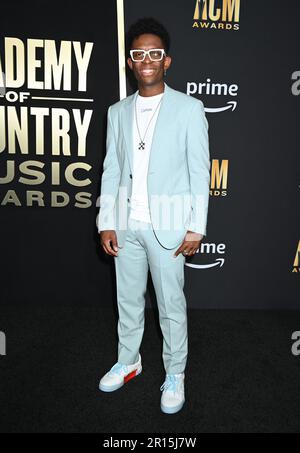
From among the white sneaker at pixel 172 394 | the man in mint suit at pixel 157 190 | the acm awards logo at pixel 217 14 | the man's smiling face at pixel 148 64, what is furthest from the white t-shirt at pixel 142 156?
the acm awards logo at pixel 217 14

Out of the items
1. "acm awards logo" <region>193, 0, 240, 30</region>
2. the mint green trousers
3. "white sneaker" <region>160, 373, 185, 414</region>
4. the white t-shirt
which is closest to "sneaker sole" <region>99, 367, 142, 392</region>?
the mint green trousers

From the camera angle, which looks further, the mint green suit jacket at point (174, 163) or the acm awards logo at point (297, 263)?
the acm awards logo at point (297, 263)

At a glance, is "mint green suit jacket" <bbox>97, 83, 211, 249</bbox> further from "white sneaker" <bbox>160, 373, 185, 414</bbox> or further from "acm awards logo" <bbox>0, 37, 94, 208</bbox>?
"acm awards logo" <bbox>0, 37, 94, 208</bbox>

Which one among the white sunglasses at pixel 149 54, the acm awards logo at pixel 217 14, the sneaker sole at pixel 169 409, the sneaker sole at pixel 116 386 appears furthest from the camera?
the acm awards logo at pixel 217 14

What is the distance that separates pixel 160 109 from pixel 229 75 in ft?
4.00

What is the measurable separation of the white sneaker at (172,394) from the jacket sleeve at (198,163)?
2.84ft

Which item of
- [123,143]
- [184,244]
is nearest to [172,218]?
[184,244]

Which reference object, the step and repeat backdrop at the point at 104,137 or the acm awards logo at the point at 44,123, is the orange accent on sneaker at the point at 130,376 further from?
the acm awards logo at the point at 44,123

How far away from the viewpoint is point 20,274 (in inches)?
132

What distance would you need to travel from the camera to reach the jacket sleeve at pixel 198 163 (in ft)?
6.53

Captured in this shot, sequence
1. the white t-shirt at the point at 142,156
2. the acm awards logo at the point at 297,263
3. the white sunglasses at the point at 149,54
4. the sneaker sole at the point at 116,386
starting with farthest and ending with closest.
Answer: the acm awards logo at the point at 297,263 < the sneaker sole at the point at 116,386 < the white t-shirt at the point at 142,156 < the white sunglasses at the point at 149,54

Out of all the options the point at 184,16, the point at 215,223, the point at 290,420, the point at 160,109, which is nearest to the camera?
the point at 160,109

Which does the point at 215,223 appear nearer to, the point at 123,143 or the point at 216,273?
the point at 216,273

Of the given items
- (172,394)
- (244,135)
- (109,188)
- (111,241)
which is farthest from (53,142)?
(172,394)
